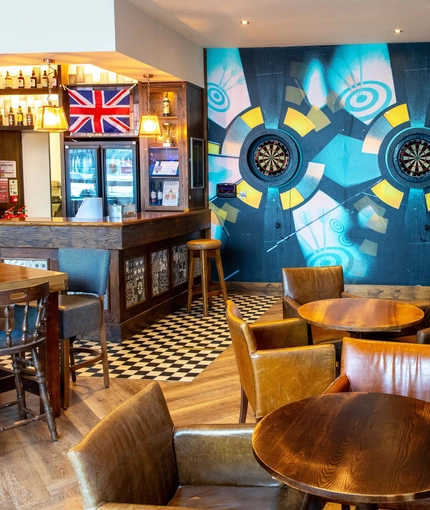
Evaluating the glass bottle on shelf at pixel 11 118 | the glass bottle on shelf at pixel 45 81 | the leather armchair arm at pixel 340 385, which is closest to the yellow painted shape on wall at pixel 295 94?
the glass bottle on shelf at pixel 45 81

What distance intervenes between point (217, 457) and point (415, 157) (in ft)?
22.1

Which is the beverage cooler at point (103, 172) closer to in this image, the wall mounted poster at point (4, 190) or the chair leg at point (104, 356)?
the wall mounted poster at point (4, 190)

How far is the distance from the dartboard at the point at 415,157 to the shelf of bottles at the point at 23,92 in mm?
4503

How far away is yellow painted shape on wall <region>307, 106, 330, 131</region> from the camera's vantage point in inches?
328

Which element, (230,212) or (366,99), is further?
(230,212)

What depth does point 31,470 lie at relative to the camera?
3506mm

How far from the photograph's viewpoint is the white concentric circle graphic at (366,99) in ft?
26.9

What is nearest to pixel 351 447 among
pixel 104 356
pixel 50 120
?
pixel 104 356

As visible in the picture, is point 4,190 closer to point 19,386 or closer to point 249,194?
point 249,194

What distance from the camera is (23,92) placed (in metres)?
8.64

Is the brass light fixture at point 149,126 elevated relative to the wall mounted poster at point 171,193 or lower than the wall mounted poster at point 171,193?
elevated

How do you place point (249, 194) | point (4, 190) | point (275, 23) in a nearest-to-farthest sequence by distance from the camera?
point (275, 23) < point (249, 194) < point (4, 190)

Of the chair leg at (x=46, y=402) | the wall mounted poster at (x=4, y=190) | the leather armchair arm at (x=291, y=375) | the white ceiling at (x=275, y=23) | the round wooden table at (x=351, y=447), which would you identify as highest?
the white ceiling at (x=275, y=23)

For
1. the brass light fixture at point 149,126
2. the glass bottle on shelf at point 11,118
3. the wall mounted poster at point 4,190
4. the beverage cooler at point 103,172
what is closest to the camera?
the brass light fixture at point 149,126
